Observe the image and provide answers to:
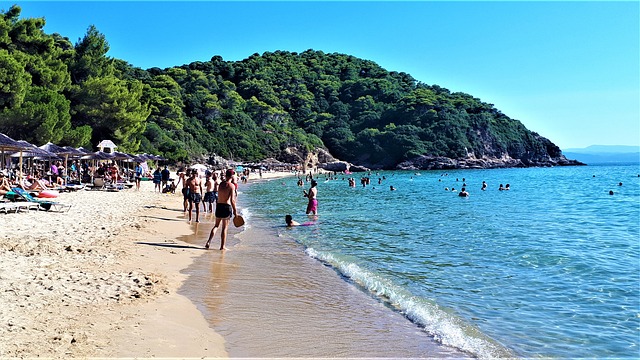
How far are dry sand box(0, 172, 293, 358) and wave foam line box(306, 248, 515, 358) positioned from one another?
2323 millimetres

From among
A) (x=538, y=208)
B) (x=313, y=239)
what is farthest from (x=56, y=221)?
(x=538, y=208)

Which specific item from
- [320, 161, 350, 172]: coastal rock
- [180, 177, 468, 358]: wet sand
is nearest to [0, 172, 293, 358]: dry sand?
[180, 177, 468, 358]: wet sand

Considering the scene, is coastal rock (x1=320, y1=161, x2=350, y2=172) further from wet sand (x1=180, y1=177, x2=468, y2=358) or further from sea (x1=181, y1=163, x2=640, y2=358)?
wet sand (x1=180, y1=177, x2=468, y2=358)

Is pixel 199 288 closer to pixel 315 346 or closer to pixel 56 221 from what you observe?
pixel 315 346

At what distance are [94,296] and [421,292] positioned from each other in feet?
14.0

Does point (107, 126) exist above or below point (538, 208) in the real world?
above

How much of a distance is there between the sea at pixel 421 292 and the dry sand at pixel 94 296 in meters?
0.40

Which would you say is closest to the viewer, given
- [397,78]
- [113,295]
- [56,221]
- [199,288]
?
[113,295]

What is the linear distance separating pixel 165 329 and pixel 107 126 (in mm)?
38642

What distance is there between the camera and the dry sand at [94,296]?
4.09 metres

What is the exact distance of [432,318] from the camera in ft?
18.6

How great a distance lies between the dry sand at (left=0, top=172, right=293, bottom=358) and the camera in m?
4.09

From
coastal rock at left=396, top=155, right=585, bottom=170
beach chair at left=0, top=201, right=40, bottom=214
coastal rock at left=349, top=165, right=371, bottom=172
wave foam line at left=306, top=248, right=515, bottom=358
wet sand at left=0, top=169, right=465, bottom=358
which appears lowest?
wave foam line at left=306, top=248, right=515, bottom=358

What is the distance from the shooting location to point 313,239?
11.9 meters
